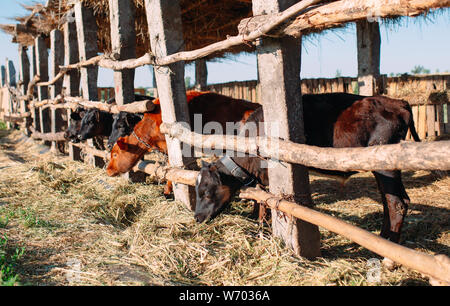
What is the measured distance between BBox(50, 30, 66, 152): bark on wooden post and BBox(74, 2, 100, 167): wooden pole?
8.77ft

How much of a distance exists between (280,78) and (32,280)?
247 cm

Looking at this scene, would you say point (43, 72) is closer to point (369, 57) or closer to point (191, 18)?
point (191, 18)

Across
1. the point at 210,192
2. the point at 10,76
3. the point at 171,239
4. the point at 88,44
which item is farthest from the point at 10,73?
the point at 171,239

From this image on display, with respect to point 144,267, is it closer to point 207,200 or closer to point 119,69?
point 207,200

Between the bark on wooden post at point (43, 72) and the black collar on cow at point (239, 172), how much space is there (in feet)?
30.8

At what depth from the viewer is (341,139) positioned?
399cm

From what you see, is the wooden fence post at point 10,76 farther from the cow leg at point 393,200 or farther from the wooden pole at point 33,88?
the cow leg at point 393,200

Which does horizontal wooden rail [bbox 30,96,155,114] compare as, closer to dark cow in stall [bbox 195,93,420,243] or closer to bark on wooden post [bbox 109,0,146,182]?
bark on wooden post [bbox 109,0,146,182]

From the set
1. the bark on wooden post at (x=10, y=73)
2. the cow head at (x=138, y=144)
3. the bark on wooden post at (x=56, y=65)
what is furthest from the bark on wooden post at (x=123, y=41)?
the bark on wooden post at (x=10, y=73)

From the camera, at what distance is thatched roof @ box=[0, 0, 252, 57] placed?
696 cm

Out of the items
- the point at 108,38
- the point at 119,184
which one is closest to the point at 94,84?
the point at 108,38

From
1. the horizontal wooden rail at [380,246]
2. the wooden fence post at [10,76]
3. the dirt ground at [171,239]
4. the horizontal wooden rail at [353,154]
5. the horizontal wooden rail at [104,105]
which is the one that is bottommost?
the dirt ground at [171,239]

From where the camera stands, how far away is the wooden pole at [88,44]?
7297 millimetres

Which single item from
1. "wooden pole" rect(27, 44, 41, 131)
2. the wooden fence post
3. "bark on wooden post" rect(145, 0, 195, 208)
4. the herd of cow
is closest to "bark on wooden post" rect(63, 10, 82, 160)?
"wooden pole" rect(27, 44, 41, 131)
